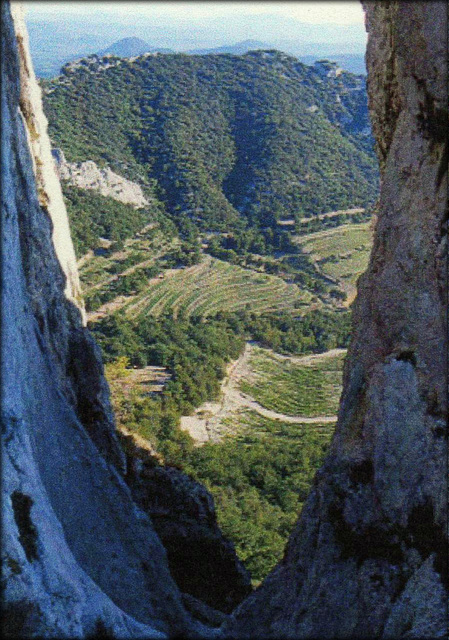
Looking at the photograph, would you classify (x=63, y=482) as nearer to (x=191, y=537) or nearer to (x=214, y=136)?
(x=191, y=537)

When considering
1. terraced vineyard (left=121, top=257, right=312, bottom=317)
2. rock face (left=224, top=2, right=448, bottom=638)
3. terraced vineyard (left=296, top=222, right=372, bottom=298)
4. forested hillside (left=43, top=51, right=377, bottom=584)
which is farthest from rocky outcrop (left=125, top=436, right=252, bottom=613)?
terraced vineyard (left=296, top=222, right=372, bottom=298)

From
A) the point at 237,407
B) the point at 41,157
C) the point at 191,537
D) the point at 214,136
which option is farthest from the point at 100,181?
the point at 191,537

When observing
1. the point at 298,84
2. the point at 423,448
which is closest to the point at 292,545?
the point at 423,448

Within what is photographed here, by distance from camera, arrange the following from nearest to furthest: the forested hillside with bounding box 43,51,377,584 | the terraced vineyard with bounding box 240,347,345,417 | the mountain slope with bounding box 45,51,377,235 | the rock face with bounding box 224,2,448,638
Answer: the rock face with bounding box 224,2,448,638
the forested hillside with bounding box 43,51,377,584
the terraced vineyard with bounding box 240,347,345,417
the mountain slope with bounding box 45,51,377,235

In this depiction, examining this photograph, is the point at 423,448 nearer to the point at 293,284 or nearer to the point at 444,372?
the point at 444,372

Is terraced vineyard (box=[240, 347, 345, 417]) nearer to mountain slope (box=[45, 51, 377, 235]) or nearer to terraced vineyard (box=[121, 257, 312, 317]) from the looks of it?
terraced vineyard (box=[121, 257, 312, 317])

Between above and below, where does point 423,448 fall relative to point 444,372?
below

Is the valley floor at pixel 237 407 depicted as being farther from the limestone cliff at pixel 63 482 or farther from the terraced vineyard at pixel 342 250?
Answer: the limestone cliff at pixel 63 482
